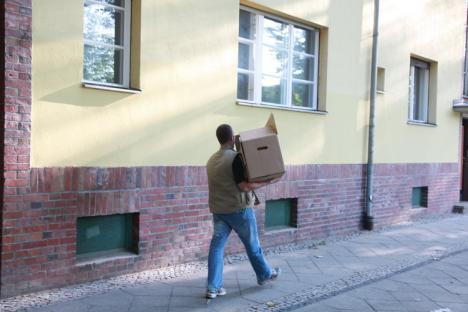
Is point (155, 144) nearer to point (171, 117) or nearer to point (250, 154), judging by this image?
point (171, 117)

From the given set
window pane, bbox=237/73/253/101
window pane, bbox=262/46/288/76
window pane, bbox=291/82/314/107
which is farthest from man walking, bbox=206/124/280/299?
window pane, bbox=291/82/314/107

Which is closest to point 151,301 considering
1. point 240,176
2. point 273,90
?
point 240,176

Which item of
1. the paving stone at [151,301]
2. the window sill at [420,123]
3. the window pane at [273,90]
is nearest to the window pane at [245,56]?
the window pane at [273,90]

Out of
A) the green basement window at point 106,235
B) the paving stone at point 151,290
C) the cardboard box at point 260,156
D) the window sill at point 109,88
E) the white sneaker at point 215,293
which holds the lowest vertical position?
the paving stone at point 151,290

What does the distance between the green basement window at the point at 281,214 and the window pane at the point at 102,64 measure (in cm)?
320

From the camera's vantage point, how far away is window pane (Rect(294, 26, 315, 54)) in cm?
857

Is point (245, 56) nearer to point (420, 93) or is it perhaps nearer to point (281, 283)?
point (281, 283)

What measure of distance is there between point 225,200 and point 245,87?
293 centimetres

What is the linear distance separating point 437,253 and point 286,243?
237 cm

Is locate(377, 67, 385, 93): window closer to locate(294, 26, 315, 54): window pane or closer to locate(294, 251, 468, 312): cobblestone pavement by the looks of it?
locate(294, 26, 315, 54): window pane

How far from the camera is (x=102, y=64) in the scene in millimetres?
5926

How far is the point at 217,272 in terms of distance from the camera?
5234mm

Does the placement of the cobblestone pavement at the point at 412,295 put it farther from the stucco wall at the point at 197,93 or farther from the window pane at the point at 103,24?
the window pane at the point at 103,24

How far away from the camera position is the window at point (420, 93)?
11.9m
